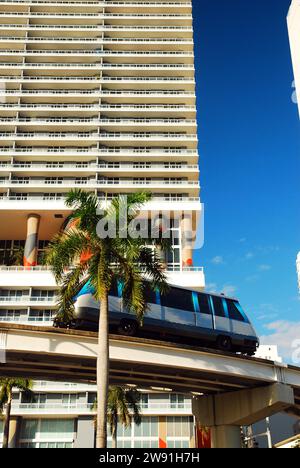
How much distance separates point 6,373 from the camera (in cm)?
2705

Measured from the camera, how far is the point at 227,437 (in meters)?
29.7

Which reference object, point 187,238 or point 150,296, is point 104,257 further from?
point 187,238

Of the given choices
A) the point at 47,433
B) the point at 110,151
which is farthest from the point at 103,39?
the point at 47,433

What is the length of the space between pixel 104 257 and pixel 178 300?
6.94 metres

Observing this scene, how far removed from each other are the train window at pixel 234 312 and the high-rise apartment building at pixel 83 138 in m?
25.7

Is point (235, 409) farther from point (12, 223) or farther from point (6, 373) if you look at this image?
point (12, 223)

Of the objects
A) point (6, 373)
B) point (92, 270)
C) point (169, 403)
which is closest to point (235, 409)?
point (6, 373)

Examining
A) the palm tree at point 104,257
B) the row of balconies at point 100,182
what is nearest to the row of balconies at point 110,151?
the row of balconies at point 100,182

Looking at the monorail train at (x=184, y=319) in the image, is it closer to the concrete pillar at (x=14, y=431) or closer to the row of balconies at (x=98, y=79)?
the concrete pillar at (x=14, y=431)

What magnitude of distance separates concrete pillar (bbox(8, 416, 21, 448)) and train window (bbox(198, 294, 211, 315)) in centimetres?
3519

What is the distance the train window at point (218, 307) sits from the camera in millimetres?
26183

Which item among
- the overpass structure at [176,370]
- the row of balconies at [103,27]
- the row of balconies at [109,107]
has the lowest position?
the overpass structure at [176,370]

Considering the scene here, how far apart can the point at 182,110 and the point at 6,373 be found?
154 ft
